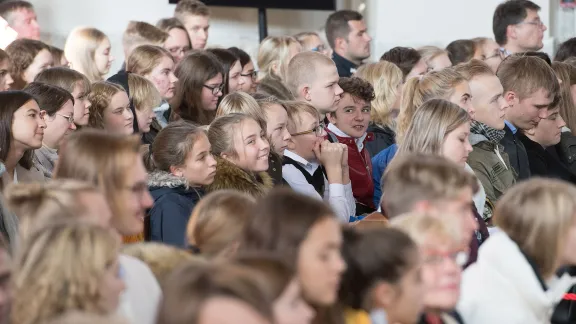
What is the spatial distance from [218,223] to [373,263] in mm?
524

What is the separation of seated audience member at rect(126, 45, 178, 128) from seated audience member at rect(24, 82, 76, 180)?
1227mm

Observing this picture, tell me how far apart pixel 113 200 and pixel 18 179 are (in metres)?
1.66

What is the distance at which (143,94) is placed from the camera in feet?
19.7

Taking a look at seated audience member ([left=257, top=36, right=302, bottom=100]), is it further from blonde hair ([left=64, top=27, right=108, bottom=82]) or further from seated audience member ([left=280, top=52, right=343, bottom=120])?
blonde hair ([left=64, top=27, right=108, bottom=82])

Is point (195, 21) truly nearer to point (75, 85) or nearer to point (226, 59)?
point (226, 59)

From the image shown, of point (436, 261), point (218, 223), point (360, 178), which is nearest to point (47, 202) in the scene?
point (218, 223)

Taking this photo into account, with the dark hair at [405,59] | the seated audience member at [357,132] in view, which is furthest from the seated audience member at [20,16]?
the seated audience member at [357,132]

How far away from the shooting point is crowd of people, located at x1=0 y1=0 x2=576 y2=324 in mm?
2521

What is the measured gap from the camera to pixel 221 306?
2090 mm

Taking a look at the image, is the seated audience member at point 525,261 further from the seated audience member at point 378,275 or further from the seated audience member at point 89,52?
the seated audience member at point 89,52

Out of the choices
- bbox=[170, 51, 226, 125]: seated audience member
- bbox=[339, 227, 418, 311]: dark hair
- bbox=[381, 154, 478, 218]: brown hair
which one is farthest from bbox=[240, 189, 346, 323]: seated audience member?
bbox=[170, 51, 226, 125]: seated audience member

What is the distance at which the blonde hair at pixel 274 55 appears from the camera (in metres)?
7.90

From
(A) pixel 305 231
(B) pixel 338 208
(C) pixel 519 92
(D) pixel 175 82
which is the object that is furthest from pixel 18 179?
(C) pixel 519 92

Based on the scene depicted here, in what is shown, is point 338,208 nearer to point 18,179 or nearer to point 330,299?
point 18,179
